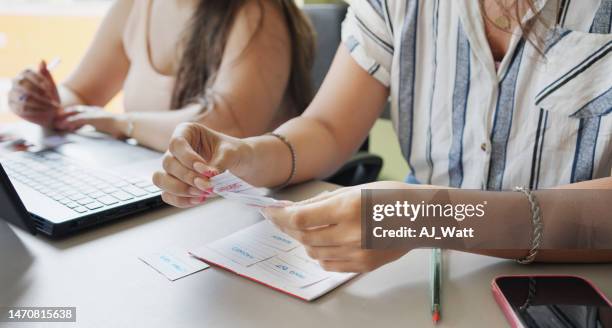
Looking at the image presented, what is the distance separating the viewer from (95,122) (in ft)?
4.00

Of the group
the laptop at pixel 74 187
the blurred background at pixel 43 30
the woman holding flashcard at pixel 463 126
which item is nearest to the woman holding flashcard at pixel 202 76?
the laptop at pixel 74 187

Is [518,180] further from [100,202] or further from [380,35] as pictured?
[100,202]

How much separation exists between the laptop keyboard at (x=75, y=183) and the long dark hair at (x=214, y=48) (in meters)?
0.38

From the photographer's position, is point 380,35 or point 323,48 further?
point 323,48

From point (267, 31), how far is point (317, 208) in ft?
2.59

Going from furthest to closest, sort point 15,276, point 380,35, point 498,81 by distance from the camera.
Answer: point 380,35, point 498,81, point 15,276

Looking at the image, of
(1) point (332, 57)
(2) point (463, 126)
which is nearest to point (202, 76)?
(1) point (332, 57)

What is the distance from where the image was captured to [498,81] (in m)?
0.84

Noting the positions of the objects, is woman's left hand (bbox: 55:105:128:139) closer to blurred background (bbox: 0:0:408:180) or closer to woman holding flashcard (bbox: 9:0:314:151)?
woman holding flashcard (bbox: 9:0:314:151)

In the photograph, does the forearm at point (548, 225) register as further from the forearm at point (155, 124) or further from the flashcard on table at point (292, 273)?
the forearm at point (155, 124)

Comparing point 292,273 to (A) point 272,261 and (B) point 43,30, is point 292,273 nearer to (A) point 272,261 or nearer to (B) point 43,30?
(A) point 272,261

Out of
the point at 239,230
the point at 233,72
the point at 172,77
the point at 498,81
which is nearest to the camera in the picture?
the point at 239,230

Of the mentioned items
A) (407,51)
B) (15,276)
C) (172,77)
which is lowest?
(15,276)

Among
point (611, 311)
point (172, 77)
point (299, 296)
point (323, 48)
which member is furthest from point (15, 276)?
point (323, 48)
